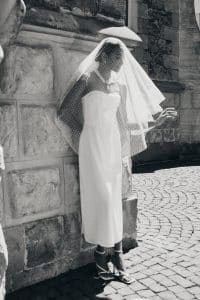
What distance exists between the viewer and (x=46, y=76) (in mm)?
3316

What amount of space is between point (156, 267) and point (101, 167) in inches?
45.8

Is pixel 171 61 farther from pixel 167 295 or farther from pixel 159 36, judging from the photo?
pixel 167 295

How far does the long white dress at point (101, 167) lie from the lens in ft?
10.5

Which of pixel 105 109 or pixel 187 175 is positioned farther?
pixel 187 175

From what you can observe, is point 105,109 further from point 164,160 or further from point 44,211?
point 164,160

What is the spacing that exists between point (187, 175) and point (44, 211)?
5706 mm

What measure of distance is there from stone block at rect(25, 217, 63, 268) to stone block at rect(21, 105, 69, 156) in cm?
63

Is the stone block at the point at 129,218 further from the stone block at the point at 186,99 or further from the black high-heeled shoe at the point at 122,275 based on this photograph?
the stone block at the point at 186,99

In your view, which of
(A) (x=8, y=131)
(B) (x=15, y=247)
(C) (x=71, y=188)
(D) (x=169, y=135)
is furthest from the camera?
(D) (x=169, y=135)

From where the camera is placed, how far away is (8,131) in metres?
3.07

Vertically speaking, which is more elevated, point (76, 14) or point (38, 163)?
point (76, 14)

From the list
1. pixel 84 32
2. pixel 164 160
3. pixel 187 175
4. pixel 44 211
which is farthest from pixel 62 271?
pixel 164 160

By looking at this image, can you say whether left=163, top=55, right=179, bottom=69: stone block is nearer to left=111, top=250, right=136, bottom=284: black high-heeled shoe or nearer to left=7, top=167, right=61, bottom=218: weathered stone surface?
left=7, top=167, right=61, bottom=218: weathered stone surface

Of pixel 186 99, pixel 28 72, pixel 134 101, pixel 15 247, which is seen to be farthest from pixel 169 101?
pixel 15 247
